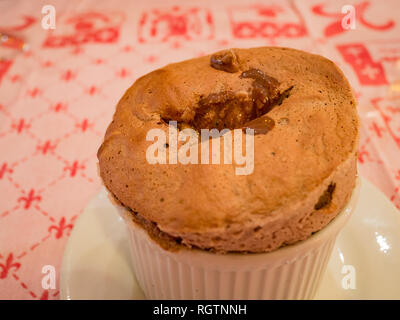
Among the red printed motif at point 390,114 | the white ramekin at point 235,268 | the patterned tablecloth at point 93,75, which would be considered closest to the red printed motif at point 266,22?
the patterned tablecloth at point 93,75

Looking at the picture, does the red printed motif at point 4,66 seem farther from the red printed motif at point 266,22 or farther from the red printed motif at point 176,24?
the red printed motif at point 266,22

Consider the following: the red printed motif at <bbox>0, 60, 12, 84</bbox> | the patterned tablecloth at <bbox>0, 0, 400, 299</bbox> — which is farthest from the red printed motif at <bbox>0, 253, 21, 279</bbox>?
the red printed motif at <bbox>0, 60, 12, 84</bbox>

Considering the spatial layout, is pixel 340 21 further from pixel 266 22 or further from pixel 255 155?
pixel 255 155

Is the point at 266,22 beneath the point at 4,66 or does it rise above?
above

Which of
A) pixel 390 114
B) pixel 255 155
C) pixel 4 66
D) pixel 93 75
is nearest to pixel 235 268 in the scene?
pixel 255 155

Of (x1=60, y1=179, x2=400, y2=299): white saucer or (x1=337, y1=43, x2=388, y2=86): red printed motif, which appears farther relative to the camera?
→ (x1=337, y1=43, x2=388, y2=86): red printed motif

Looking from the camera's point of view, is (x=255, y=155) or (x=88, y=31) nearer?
(x=255, y=155)

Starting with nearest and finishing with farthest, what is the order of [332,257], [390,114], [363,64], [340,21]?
1. [332,257]
2. [390,114]
3. [363,64]
4. [340,21]

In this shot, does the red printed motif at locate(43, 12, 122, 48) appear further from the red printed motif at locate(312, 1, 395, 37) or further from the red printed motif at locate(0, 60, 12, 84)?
the red printed motif at locate(312, 1, 395, 37)
